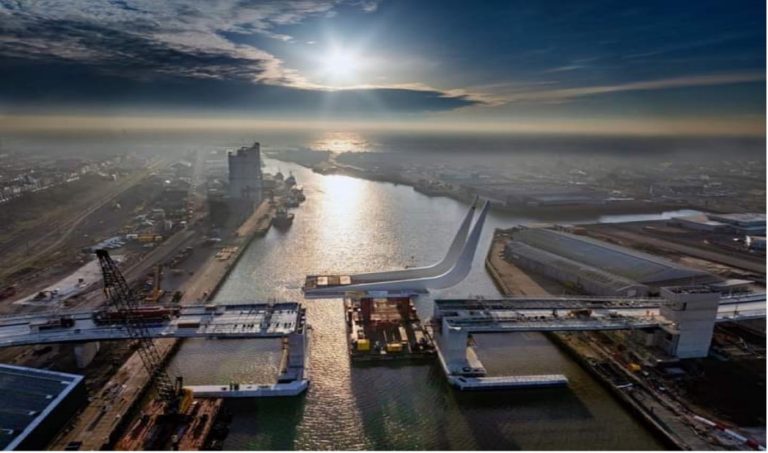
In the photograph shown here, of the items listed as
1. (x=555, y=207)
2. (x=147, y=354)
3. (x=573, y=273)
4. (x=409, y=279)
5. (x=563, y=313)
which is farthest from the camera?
(x=555, y=207)

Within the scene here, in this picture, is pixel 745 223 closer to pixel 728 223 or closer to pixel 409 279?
pixel 728 223

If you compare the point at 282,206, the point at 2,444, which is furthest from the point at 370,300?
the point at 282,206

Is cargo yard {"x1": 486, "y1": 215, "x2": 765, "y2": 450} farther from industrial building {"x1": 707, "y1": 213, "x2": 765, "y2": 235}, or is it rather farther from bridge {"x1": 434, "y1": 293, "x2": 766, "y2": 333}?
industrial building {"x1": 707, "y1": 213, "x2": 765, "y2": 235}

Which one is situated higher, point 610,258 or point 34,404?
point 610,258

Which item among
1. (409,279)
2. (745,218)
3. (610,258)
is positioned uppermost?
(745,218)

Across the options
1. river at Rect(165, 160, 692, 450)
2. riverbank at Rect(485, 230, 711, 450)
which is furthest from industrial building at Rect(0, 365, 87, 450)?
riverbank at Rect(485, 230, 711, 450)

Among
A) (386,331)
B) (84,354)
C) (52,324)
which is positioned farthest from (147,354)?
(386,331)

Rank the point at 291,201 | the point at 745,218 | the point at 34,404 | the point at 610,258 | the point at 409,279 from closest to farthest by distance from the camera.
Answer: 1. the point at 34,404
2. the point at 409,279
3. the point at 610,258
4. the point at 745,218
5. the point at 291,201
